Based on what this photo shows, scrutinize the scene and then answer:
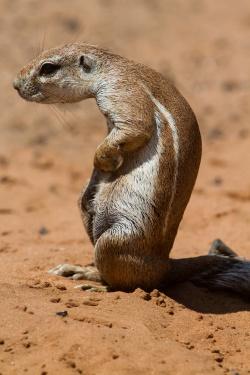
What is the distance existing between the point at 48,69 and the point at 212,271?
208cm

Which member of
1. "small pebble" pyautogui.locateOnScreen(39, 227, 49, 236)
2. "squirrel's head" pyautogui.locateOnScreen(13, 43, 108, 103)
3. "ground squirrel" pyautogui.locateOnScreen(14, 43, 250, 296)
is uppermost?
"squirrel's head" pyautogui.locateOnScreen(13, 43, 108, 103)

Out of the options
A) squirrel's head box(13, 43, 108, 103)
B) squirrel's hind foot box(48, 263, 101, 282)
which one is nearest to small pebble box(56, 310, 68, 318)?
squirrel's hind foot box(48, 263, 101, 282)

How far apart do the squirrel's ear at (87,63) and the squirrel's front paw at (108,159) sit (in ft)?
2.41

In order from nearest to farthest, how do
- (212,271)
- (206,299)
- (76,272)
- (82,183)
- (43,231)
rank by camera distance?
(206,299), (212,271), (76,272), (43,231), (82,183)

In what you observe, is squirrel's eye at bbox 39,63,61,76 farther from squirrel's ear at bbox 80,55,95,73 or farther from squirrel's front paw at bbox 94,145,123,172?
squirrel's front paw at bbox 94,145,123,172

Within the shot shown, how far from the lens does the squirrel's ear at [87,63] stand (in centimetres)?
692

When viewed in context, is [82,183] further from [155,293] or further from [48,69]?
[155,293]

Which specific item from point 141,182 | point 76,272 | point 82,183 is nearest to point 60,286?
point 76,272

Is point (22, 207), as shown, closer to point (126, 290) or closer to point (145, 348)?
point (126, 290)

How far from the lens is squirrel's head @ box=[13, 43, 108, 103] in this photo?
692 cm

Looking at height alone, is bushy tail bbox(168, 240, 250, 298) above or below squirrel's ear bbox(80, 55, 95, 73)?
below

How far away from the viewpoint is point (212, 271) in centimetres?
690

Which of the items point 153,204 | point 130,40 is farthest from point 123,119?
point 130,40

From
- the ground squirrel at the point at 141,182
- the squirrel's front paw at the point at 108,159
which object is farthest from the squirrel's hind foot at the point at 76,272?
the squirrel's front paw at the point at 108,159
